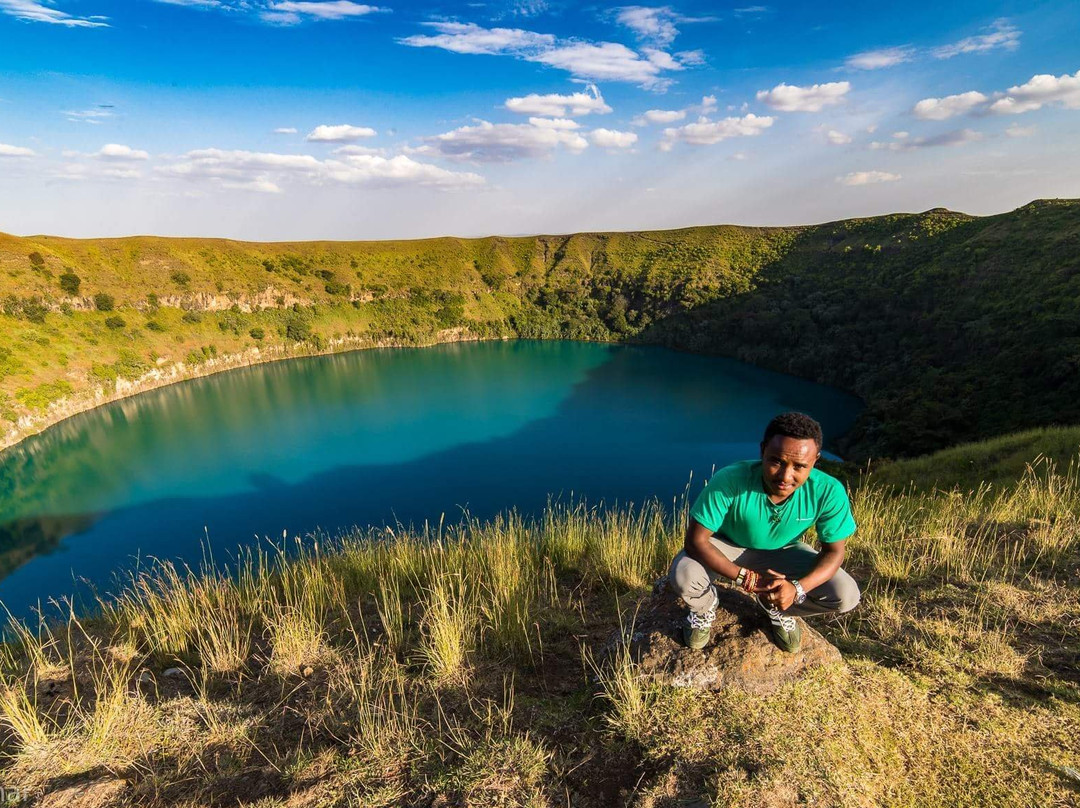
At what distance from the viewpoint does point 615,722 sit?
269 cm

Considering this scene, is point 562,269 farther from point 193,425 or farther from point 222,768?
point 222,768

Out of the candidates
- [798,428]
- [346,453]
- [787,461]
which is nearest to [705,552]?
[787,461]

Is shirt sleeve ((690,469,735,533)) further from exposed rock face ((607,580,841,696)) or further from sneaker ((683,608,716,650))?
exposed rock face ((607,580,841,696))

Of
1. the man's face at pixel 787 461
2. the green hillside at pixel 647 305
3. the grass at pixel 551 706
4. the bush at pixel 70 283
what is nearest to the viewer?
the grass at pixel 551 706

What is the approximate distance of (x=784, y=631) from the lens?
9.54ft

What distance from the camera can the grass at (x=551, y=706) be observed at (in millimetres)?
2410

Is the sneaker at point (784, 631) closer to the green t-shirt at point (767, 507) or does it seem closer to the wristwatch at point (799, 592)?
the wristwatch at point (799, 592)

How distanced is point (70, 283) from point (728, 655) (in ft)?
215

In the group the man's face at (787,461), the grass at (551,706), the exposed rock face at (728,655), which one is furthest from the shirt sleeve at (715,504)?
the grass at (551,706)

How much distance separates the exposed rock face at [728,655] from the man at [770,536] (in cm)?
8

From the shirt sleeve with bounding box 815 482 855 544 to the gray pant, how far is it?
9.3 inches

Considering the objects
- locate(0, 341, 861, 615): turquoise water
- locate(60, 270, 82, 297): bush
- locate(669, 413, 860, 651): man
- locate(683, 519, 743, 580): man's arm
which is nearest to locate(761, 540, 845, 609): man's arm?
locate(669, 413, 860, 651): man

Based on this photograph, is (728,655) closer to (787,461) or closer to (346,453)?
(787,461)

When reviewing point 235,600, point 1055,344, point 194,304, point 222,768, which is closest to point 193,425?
point 194,304
